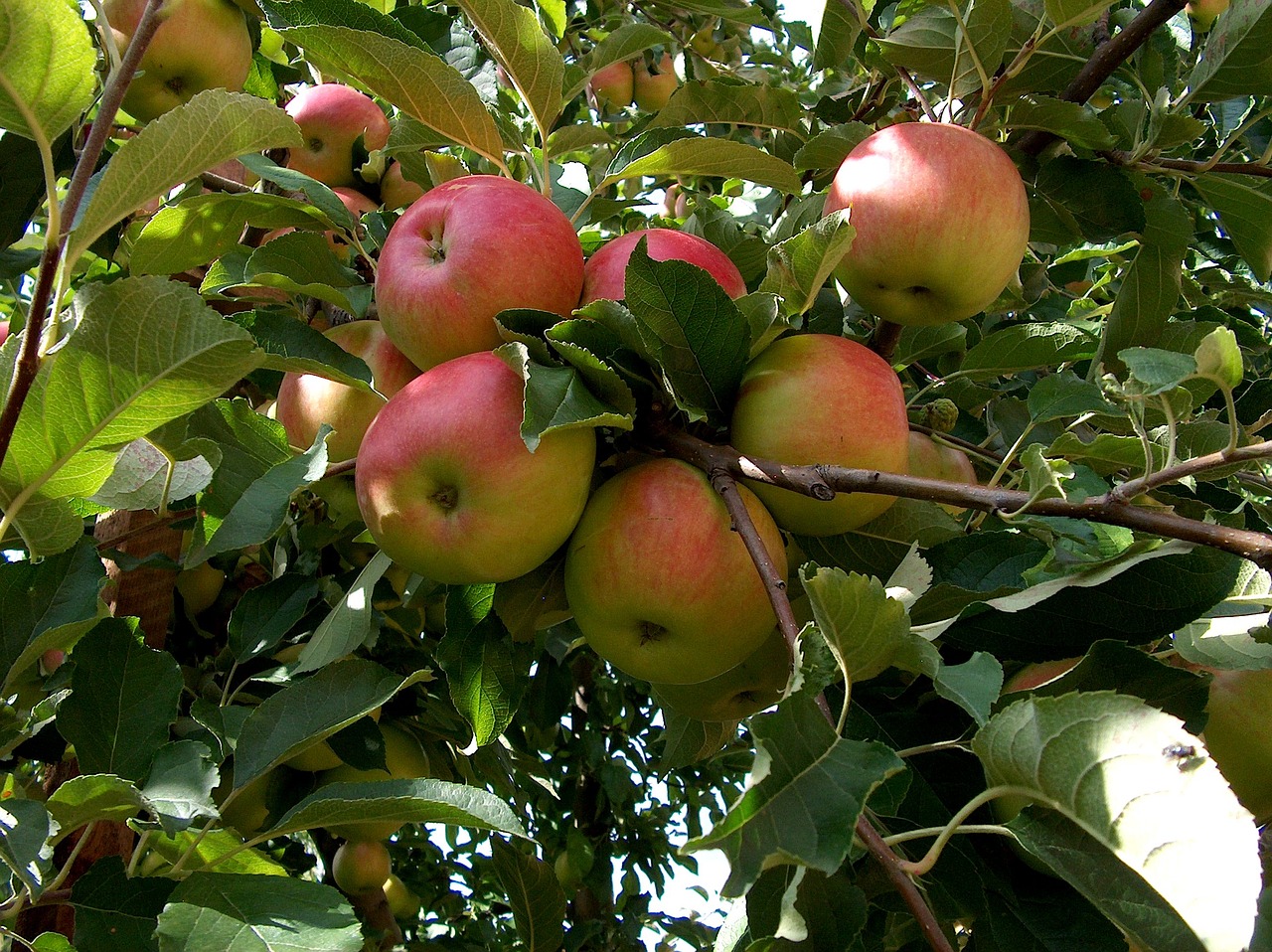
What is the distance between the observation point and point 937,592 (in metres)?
0.90

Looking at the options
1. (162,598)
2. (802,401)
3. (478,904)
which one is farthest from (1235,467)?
(478,904)

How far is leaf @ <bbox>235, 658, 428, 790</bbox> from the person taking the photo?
3.36 ft

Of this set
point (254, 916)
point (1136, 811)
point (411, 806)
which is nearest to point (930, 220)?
point (1136, 811)

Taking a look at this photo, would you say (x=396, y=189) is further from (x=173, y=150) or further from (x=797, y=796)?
(x=797, y=796)

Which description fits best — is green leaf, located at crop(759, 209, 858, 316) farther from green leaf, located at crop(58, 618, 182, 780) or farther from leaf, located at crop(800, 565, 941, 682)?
green leaf, located at crop(58, 618, 182, 780)

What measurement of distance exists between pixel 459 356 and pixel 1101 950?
→ 2.62 ft

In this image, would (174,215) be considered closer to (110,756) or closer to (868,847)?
(110,756)

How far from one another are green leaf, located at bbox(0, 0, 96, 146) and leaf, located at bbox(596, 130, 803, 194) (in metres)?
0.62

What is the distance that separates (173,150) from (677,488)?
0.50 metres

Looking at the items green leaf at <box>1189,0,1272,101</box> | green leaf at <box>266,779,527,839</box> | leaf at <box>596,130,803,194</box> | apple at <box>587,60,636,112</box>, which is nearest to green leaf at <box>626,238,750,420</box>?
leaf at <box>596,130,803,194</box>

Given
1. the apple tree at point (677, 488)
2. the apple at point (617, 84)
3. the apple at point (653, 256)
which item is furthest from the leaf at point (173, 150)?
the apple at point (617, 84)

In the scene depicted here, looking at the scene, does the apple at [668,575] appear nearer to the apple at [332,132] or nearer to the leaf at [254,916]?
the leaf at [254,916]

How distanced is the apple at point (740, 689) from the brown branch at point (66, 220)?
27.5 inches

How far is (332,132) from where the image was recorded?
179 cm
